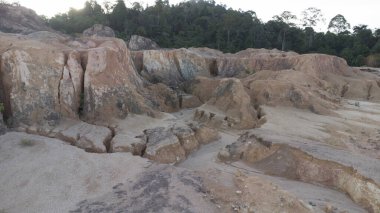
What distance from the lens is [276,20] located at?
2395 inches

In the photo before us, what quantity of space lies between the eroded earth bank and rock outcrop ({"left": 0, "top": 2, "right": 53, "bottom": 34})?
1419 cm

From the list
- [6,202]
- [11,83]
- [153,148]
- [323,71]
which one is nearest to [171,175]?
[153,148]

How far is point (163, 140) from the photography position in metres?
16.3

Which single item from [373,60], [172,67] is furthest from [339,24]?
[172,67]

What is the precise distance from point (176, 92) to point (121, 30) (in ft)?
106

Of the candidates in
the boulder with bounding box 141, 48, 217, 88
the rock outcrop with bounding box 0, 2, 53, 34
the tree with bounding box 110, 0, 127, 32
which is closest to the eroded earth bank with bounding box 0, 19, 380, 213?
the boulder with bounding box 141, 48, 217, 88

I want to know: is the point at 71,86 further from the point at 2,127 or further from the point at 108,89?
the point at 2,127

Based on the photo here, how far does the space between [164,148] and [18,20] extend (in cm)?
2823

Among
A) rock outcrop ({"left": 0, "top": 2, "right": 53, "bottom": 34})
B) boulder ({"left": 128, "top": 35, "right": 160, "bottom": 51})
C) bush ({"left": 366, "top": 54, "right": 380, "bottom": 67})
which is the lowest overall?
bush ({"left": 366, "top": 54, "right": 380, "bottom": 67})

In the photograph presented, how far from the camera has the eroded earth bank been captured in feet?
37.4

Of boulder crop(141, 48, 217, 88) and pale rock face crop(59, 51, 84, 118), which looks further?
boulder crop(141, 48, 217, 88)

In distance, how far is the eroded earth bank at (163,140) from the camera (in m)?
11.4

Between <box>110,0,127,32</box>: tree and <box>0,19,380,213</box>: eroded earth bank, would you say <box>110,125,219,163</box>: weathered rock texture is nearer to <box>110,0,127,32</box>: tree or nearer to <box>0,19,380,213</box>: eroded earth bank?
<box>0,19,380,213</box>: eroded earth bank

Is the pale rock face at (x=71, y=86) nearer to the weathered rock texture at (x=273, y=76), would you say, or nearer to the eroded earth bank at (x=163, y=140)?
the eroded earth bank at (x=163, y=140)
